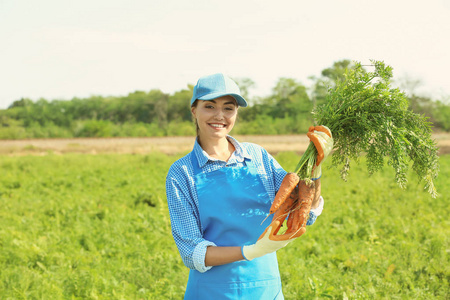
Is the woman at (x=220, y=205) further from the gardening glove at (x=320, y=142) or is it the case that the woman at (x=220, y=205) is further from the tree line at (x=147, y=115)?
the tree line at (x=147, y=115)

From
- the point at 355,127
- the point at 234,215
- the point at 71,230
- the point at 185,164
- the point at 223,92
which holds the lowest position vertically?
the point at 71,230

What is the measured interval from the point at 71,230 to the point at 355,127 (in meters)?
5.36

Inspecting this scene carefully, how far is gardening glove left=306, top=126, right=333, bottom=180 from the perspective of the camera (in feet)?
7.09

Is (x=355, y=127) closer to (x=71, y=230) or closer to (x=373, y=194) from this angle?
(x=71, y=230)

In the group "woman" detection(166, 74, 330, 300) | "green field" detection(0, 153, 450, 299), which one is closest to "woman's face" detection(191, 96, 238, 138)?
"woman" detection(166, 74, 330, 300)

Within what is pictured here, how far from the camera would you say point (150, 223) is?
679 cm

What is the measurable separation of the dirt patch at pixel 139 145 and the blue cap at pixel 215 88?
55.4 ft

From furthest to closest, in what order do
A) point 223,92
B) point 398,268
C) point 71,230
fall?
point 71,230, point 398,268, point 223,92

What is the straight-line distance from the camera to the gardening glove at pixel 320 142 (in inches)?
85.0

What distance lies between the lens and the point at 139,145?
22.6m

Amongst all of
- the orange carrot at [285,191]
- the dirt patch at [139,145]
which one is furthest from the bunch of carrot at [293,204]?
the dirt patch at [139,145]

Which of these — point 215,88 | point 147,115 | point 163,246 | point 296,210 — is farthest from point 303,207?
point 147,115

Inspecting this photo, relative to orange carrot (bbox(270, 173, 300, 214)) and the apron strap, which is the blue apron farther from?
orange carrot (bbox(270, 173, 300, 214))

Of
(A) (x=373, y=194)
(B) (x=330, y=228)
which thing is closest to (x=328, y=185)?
(A) (x=373, y=194)
